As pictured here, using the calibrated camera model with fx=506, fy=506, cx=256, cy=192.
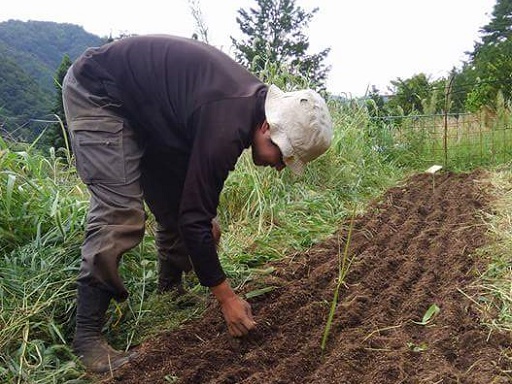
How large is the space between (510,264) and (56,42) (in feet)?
93.9

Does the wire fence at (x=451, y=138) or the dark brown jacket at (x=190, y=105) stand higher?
the dark brown jacket at (x=190, y=105)

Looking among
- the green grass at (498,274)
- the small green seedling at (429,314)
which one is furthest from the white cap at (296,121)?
the green grass at (498,274)

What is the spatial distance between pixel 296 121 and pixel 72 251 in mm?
1330

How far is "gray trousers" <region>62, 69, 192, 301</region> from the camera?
6.20 ft

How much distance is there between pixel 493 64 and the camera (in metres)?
16.4

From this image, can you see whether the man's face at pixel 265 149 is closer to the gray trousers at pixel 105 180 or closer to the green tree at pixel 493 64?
the gray trousers at pixel 105 180

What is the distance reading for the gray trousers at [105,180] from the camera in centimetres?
189

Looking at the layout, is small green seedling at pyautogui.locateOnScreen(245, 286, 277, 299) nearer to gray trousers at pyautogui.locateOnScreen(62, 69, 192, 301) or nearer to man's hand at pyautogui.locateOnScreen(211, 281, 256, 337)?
man's hand at pyautogui.locateOnScreen(211, 281, 256, 337)

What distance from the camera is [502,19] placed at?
3061 cm

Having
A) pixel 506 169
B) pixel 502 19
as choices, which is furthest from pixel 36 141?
pixel 502 19

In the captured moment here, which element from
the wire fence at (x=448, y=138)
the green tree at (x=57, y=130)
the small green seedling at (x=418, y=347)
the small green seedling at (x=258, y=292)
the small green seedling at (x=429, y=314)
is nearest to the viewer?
the small green seedling at (x=418, y=347)

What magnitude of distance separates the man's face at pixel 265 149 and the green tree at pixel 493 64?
7994 mm

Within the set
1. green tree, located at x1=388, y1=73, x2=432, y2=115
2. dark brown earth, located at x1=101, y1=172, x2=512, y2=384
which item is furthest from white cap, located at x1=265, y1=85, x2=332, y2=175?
green tree, located at x1=388, y1=73, x2=432, y2=115

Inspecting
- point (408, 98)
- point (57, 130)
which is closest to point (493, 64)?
point (408, 98)
